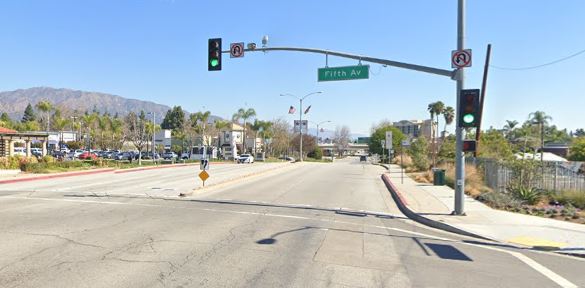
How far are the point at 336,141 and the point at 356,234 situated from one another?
17503cm

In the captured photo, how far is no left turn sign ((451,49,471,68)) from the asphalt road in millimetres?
5008

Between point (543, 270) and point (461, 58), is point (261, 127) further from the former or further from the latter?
point (543, 270)

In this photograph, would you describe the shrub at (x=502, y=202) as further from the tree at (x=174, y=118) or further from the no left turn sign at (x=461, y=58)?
the tree at (x=174, y=118)

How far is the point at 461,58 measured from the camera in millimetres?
13938

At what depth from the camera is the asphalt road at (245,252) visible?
6906 millimetres

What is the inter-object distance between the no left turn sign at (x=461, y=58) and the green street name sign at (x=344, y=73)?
4.07 meters

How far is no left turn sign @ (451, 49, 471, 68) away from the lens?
13.8 metres

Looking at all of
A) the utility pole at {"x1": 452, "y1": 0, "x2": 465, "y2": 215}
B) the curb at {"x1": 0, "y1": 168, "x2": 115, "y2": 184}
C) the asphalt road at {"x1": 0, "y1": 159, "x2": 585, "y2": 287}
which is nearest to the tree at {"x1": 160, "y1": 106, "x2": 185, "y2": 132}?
the curb at {"x1": 0, "y1": 168, "x2": 115, "y2": 184}

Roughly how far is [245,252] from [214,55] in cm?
1087

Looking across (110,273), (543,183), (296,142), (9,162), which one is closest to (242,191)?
(543,183)

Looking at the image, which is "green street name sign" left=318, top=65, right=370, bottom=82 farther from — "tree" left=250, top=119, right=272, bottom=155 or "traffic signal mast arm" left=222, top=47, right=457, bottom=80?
"tree" left=250, top=119, right=272, bottom=155

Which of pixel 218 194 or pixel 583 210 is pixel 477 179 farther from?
pixel 218 194

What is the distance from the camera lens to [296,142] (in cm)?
10981

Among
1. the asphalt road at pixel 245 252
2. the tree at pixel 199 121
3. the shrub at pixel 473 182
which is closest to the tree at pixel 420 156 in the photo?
the shrub at pixel 473 182
